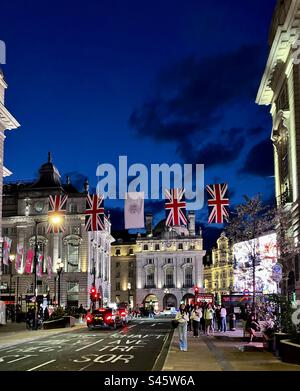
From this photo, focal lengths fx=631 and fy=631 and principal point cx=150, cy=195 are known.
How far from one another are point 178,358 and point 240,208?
1226cm

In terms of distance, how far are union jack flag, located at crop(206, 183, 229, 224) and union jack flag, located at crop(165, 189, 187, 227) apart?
7.40 ft

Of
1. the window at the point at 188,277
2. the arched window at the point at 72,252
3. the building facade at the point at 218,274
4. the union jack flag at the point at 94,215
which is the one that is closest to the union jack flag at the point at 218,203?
the union jack flag at the point at 94,215

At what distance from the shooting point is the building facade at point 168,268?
150125 mm

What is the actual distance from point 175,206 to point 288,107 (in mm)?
9593

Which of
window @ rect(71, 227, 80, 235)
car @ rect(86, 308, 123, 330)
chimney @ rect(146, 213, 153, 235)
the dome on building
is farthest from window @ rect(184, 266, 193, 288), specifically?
car @ rect(86, 308, 123, 330)

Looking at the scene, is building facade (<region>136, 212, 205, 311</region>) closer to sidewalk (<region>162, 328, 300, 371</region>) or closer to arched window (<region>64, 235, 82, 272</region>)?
arched window (<region>64, 235, 82, 272</region>)

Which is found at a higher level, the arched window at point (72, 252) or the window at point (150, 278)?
the arched window at point (72, 252)

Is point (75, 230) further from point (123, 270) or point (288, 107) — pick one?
point (288, 107)

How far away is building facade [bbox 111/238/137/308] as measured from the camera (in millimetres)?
158375

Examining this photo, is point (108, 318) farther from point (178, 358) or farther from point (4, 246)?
point (178, 358)

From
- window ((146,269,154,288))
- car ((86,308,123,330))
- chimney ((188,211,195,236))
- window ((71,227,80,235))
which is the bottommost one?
car ((86,308,123,330))

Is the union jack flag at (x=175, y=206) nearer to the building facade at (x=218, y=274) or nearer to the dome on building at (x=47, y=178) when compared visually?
the dome on building at (x=47, y=178)

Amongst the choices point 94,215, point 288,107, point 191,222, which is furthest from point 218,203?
point 191,222
